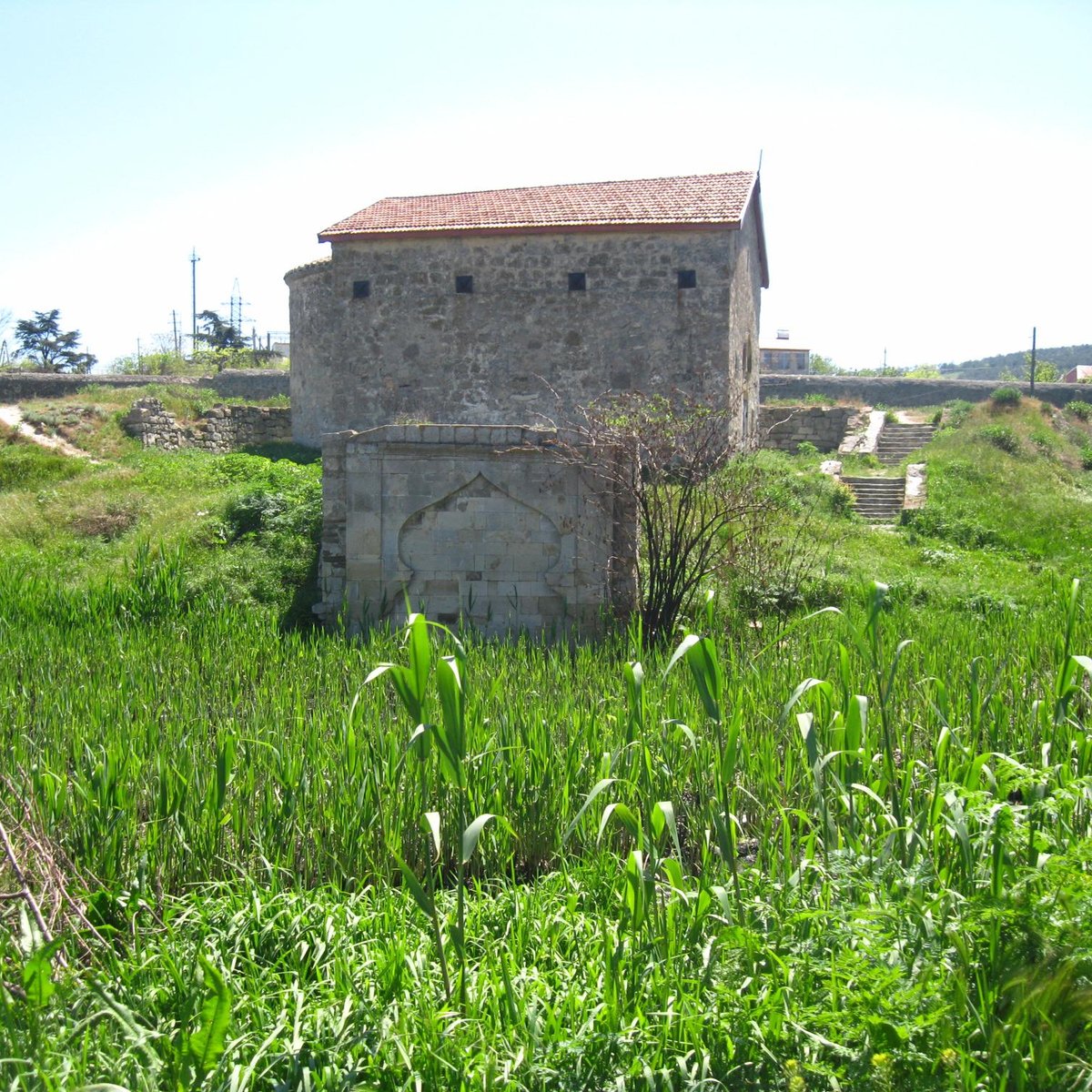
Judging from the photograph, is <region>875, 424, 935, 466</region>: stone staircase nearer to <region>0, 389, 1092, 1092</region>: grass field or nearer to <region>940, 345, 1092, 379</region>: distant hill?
<region>0, 389, 1092, 1092</region>: grass field

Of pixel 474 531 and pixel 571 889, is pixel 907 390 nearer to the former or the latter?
pixel 474 531

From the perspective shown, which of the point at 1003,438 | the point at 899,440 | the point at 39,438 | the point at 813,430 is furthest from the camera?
the point at 813,430

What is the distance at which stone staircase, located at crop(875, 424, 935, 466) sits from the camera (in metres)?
21.7

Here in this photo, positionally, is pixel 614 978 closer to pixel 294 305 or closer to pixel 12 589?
pixel 12 589

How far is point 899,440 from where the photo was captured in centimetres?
2264

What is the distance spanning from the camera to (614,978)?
→ 3357mm

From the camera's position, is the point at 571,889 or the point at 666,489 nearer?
the point at 571,889

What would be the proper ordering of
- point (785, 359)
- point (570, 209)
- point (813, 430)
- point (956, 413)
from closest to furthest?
point (570, 209)
point (813, 430)
point (956, 413)
point (785, 359)

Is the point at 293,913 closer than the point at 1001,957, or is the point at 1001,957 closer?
the point at 1001,957

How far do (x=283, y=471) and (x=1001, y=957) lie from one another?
45.7ft

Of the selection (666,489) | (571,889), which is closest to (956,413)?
(666,489)

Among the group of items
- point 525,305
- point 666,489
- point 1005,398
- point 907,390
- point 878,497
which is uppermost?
point 525,305

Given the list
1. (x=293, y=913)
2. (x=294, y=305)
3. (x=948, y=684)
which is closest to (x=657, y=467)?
(x=948, y=684)

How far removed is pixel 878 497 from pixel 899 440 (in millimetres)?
5835
